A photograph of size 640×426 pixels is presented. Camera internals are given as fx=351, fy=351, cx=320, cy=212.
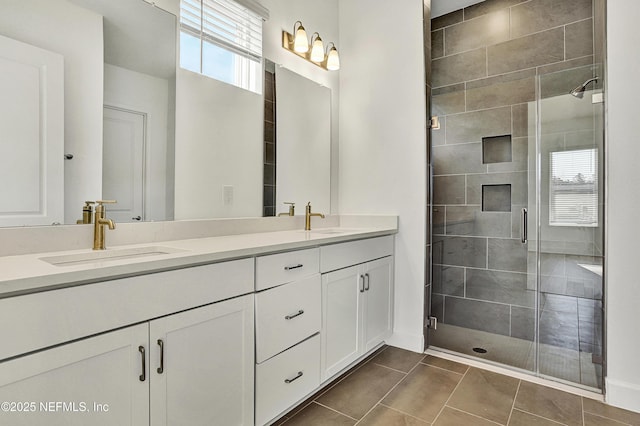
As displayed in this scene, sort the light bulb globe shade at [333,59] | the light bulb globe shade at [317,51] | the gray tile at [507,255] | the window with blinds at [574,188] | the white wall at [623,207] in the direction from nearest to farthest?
1. the white wall at [623,207]
2. the window with blinds at [574,188]
3. the gray tile at [507,255]
4. the light bulb globe shade at [317,51]
5. the light bulb globe shade at [333,59]

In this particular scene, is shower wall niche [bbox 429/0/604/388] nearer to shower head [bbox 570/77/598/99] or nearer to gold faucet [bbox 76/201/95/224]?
shower head [bbox 570/77/598/99]

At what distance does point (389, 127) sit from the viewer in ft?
8.55

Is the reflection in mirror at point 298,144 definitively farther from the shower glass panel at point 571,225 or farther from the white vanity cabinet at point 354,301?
the shower glass panel at point 571,225

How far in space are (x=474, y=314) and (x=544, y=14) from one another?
2.31 meters

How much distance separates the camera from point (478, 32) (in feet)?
9.53

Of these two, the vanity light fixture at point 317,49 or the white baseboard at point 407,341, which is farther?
the vanity light fixture at point 317,49

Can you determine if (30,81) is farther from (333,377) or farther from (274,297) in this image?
(333,377)

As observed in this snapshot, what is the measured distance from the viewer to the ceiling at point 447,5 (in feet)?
9.53

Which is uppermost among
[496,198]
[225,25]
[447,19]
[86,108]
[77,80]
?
[447,19]

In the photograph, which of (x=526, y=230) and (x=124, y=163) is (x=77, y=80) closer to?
(x=124, y=163)

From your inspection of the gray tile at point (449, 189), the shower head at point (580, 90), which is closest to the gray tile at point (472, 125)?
the gray tile at point (449, 189)

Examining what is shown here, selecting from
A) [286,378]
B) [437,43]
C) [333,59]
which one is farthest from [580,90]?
[286,378]

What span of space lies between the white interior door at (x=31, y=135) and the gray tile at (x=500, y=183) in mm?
2505

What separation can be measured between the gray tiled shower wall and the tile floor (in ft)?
1.76
